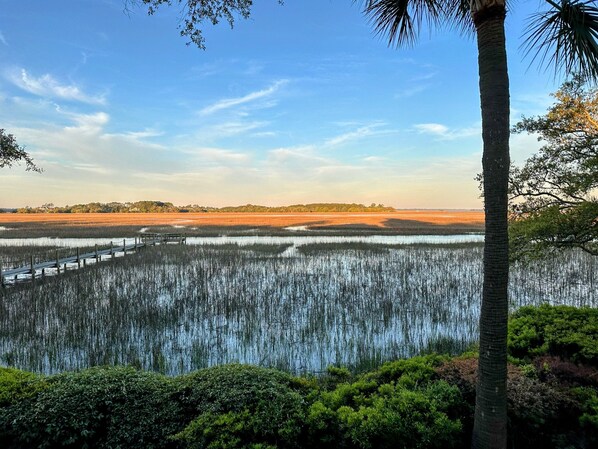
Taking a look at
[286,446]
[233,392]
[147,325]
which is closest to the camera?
[286,446]

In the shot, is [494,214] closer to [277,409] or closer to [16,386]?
[277,409]

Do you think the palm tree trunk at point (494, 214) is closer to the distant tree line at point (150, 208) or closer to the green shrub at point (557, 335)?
the green shrub at point (557, 335)

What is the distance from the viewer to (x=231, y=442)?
3686 mm

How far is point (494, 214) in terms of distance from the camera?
3.50 m

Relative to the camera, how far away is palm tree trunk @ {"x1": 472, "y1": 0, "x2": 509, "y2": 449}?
11.3ft

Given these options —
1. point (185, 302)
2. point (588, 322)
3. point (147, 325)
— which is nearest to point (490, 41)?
point (588, 322)

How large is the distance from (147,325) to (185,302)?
9.07 feet

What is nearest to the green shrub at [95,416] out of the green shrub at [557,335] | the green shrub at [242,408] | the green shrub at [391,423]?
the green shrub at [242,408]

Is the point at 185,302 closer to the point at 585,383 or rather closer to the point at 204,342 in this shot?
the point at 204,342

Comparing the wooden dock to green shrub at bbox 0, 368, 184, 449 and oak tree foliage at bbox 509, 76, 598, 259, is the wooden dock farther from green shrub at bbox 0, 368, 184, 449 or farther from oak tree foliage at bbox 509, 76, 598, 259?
oak tree foliage at bbox 509, 76, 598, 259

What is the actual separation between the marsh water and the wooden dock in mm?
1211

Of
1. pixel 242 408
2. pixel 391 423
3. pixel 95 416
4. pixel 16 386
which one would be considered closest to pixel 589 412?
pixel 391 423

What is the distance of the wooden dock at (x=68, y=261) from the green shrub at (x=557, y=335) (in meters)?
19.6

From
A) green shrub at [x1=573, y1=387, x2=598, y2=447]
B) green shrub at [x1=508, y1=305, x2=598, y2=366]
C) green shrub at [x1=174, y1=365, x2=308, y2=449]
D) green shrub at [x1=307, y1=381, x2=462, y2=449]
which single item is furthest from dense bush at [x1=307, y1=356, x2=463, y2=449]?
green shrub at [x1=508, y1=305, x2=598, y2=366]
